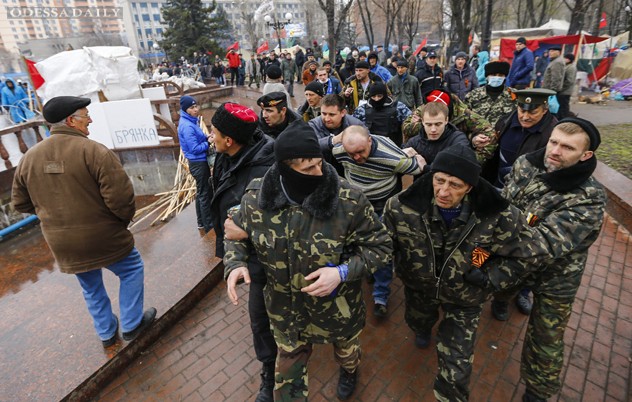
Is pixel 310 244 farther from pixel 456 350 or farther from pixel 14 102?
pixel 14 102

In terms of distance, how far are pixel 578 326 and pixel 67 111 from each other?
477 centimetres

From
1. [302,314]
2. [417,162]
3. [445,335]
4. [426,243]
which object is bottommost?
[445,335]

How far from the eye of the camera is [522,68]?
31.8 ft

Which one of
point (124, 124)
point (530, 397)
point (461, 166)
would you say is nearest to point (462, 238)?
point (461, 166)

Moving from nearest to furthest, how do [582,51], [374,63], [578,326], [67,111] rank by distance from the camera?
[67,111] → [578,326] → [374,63] → [582,51]

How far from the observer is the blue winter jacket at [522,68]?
956cm

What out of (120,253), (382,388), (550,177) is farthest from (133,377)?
(550,177)

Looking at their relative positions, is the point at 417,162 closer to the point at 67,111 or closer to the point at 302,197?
the point at 302,197

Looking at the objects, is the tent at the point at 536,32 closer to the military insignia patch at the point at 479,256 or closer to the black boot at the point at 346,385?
the military insignia patch at the point at 479,256

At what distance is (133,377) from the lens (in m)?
3.15

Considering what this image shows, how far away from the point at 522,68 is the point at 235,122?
9876 millimetres

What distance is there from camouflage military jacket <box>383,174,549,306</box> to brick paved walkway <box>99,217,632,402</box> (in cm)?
92

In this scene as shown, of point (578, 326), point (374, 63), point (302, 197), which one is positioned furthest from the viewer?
point (374, 63)

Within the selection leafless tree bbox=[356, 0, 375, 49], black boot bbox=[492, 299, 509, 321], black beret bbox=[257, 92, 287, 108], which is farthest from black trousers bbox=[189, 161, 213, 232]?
leafless tree bbox=[356, 0, 375, 49]
